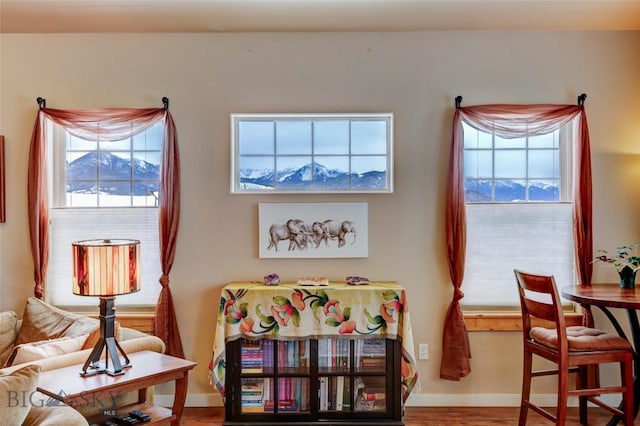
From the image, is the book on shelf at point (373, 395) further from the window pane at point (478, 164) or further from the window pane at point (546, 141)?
the window pane at point (546, 141)

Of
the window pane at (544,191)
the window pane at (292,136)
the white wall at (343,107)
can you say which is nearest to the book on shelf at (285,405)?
the white wall at (343,107)

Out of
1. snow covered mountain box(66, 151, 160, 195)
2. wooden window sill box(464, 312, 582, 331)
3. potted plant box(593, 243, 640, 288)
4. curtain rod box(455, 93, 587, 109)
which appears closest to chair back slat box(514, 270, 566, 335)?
wooden window sill box(464, 312, 582, 331)

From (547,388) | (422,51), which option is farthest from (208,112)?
(547,388)

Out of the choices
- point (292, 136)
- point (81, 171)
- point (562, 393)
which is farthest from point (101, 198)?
point (562, 393)

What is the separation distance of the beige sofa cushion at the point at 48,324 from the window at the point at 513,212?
2.46 meters

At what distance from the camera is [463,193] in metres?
2.95

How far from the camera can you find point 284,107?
304 centimetres

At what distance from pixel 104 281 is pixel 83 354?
0.42 metres

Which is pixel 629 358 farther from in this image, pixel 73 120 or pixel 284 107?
pixel 73 120

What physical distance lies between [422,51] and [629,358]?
228 cm

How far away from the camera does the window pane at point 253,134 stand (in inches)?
121

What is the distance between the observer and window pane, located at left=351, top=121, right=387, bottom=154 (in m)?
3.07

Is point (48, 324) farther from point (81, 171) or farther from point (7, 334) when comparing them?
point (81, 171)

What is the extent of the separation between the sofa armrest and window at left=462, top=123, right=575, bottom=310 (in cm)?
207
